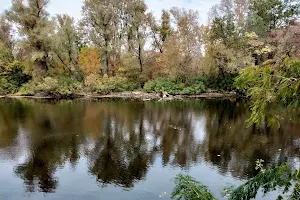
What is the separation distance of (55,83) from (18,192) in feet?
86.9

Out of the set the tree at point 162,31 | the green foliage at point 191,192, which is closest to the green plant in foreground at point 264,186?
the green foliage at point 191,192

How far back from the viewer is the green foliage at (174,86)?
107ft

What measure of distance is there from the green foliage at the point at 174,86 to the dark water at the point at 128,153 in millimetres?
13487

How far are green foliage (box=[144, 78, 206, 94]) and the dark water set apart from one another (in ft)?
44.2

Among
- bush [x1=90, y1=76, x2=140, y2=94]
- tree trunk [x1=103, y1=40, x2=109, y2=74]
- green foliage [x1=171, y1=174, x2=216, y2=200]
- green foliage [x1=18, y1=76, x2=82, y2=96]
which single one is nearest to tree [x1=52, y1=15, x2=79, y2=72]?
green foliage [x1=18, y1=76, x2=82, y2=96]

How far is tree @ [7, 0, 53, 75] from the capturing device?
32906 millimetres

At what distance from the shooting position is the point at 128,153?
37.3 feet

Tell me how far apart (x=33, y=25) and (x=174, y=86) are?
19.0 meters

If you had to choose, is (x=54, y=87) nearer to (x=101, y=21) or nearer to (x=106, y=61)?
→ (x=106, y=61)

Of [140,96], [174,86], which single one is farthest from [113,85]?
[174,86]

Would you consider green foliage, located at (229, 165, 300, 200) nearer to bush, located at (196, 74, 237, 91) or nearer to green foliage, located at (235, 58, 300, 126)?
green foliage, located at (235, 58, 300, 126)

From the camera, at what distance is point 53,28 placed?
111ft

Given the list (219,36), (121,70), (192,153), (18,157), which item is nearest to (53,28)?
(121,70)

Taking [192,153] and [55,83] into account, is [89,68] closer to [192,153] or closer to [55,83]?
[55,83]
